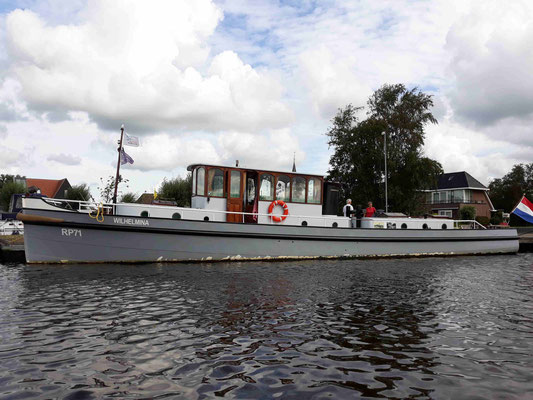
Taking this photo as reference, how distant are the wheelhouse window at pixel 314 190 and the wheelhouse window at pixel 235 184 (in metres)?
3.04

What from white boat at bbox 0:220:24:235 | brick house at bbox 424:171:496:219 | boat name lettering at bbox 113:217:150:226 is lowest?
white boat at bbox 0:220:24:235

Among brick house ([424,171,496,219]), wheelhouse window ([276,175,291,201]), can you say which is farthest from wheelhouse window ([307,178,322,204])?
brick house ([424,171,496,219])

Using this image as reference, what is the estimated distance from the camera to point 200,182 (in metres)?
14.8

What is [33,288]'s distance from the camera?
868 cm

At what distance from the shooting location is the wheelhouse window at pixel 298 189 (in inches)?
626

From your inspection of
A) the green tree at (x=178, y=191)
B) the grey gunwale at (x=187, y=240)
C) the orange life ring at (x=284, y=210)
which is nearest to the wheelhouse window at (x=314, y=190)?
the orange life ring at (x=284, y=210)

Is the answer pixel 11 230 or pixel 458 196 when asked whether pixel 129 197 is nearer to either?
pixel 11 230

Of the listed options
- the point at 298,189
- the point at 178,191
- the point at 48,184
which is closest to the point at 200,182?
the point at 298,189

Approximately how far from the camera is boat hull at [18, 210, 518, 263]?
1235cm

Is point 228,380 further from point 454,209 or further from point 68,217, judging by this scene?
point 454,209

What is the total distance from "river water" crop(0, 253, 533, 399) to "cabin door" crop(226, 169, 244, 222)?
202 inches

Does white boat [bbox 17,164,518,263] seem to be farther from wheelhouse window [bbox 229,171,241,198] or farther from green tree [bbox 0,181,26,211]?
green tree [bbox 0,181,26,211]

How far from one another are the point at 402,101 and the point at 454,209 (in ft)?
80.0

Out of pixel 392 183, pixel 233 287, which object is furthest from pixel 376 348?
pixel 392 183
